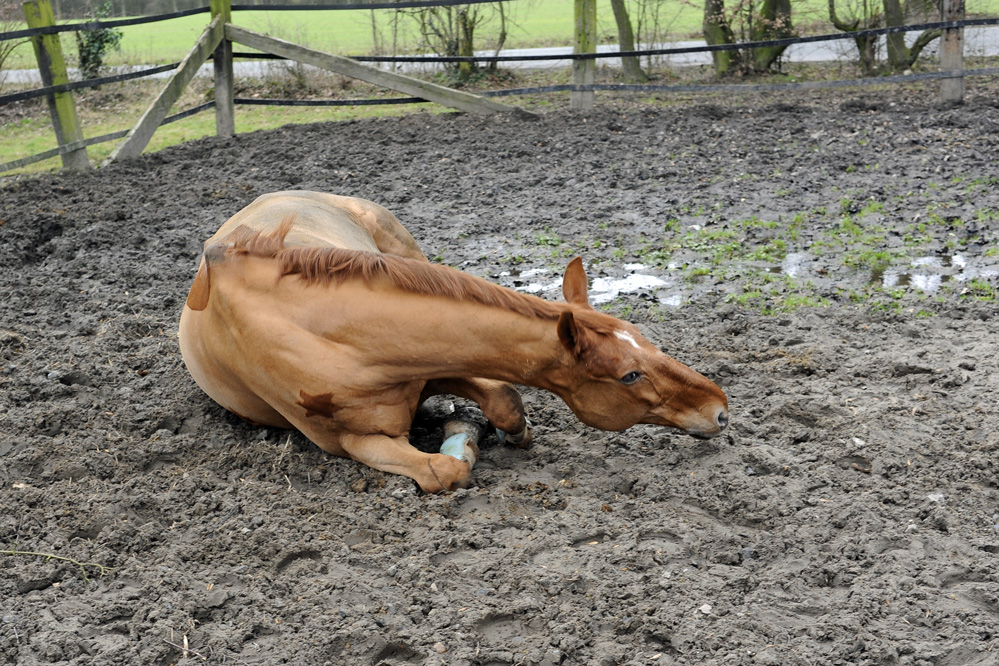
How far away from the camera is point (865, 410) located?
151 inches

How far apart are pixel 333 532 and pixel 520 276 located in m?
2.94

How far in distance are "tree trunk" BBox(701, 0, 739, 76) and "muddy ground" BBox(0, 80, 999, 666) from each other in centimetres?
619

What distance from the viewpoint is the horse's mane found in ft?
10.7

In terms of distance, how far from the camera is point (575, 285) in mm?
3506

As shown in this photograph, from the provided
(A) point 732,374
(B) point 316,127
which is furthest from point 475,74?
(A) point 732,374

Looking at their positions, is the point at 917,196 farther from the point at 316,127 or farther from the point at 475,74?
the point at 475,74

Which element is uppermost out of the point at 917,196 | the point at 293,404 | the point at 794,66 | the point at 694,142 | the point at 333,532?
the point at 794,66

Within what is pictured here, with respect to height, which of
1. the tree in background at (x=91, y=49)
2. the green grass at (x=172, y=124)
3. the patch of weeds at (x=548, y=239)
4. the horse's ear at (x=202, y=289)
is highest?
the tree in background at (x=91, y=49)

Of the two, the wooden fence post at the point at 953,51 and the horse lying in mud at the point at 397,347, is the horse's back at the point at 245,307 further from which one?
the wooden fence post at the point at 953,51

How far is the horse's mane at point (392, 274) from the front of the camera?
3.25m

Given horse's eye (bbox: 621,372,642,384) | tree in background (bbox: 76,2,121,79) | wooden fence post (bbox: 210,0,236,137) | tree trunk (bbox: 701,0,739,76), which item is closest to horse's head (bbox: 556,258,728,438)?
horse's eye (bbox: 621,372,642,384)

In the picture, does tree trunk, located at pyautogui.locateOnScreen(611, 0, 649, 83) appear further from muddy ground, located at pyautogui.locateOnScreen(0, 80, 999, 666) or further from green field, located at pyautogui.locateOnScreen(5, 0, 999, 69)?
muddy ground, located at pyautogui.locateOnScreen(0, 80, 999, 666)

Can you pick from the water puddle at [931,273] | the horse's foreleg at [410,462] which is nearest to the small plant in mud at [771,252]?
the water puddle at [931,273]

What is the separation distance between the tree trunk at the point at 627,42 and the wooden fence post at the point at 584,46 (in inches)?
119
